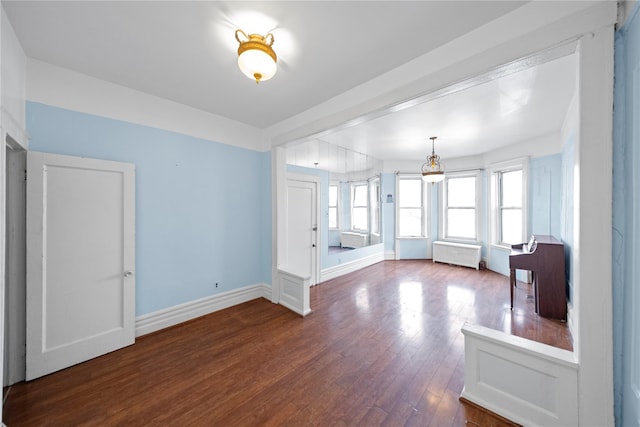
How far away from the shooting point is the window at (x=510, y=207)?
16.4ft

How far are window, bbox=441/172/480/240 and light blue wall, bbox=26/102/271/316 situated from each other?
5.13m

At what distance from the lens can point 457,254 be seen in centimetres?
598

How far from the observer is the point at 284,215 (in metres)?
3.83

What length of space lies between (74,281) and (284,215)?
2.47 m

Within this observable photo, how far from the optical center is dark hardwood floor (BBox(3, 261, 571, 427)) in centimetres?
172

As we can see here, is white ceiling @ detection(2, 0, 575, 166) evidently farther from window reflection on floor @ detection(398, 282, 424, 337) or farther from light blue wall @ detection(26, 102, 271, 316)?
window reflection on floor @ detection(398, 282, 424, 337)

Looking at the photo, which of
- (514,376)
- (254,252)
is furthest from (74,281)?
(514,376)

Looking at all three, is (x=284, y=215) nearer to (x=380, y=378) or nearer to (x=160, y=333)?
(x=160, y=333)

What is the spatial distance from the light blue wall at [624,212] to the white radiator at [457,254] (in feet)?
15.9

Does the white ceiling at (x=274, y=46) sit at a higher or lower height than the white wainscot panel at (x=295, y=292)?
higher

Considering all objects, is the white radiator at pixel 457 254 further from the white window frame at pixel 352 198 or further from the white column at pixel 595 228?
the white column at pixel 595 228

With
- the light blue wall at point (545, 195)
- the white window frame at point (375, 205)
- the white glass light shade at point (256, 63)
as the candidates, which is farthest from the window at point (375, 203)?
the white glass light shade at point (256, 63)

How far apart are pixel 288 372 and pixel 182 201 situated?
2.44m

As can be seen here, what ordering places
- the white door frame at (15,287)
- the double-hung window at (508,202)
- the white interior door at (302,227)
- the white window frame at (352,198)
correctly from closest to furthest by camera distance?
the white door frame at (15,287) < the white interior door at (302,227) < the double-hung window at (508,202) < the white window frame at (352,198)
